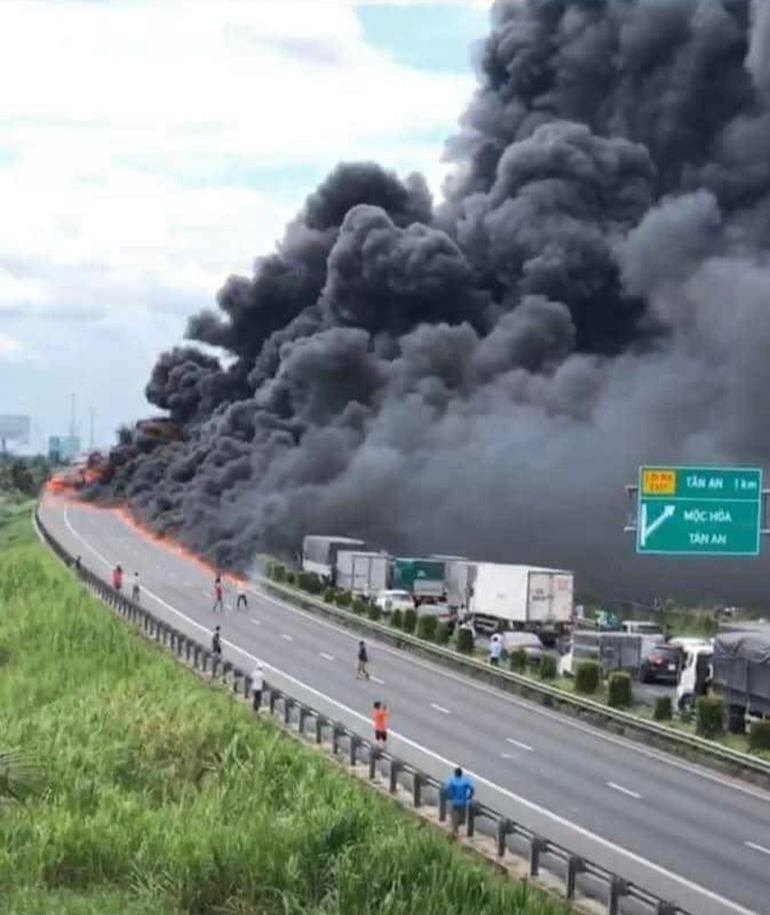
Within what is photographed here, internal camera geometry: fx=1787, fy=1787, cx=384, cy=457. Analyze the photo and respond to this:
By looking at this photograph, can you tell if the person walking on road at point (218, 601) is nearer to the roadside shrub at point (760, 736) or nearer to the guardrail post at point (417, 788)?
the roadside shrub at point (760, 736)

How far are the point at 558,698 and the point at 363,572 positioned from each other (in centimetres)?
2827

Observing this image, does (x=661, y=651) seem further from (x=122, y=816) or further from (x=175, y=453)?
(x=175, y=453)

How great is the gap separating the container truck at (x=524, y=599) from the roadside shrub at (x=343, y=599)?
541 centimetres

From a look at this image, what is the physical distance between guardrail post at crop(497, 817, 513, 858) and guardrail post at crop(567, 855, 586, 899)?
7.21ft

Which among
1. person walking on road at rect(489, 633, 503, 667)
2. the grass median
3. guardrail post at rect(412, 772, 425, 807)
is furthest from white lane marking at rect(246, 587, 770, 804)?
the grass median

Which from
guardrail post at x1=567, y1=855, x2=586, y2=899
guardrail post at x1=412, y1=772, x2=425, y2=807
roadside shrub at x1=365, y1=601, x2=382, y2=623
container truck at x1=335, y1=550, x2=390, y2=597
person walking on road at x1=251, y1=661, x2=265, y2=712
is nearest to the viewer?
guardrail post at x1=567, y1=855, x2=586, y2=899

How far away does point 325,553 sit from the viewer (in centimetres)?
7238

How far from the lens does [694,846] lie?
2619 cm

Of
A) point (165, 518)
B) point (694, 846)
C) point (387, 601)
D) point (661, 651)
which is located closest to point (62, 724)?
point (694, 846)

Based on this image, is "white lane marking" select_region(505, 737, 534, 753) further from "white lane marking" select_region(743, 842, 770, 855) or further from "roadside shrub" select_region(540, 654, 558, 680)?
"roadside shrub" select_region(540, 654, 558, 680)

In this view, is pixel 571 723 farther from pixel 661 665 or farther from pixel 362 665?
pixel 362 665

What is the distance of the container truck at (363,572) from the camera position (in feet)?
228

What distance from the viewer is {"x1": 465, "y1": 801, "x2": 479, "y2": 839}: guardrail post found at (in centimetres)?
2445

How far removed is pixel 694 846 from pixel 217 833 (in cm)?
736
